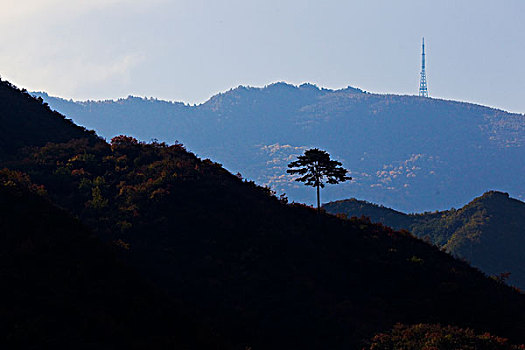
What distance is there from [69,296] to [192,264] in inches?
567

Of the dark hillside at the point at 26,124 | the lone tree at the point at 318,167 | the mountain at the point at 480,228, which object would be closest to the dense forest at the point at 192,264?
the dark hillside at the point at 26,124

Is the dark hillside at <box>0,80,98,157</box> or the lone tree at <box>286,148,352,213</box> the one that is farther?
the lone tree at <box>286,148,352,213</box>

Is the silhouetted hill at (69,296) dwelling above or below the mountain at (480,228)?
below

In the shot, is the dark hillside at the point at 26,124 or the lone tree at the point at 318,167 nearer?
the dark hillside at the point at 26,124

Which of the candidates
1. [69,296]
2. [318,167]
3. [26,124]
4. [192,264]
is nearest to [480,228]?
[318,167]

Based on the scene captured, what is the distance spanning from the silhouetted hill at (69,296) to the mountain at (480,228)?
275 ft

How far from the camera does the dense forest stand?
1966cm

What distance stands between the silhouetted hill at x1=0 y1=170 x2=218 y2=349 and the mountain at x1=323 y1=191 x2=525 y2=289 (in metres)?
83.8

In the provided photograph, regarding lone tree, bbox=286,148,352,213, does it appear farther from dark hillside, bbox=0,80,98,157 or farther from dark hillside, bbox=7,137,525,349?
dark hillside, bbox=0,80,98,157

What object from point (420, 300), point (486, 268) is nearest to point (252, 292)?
point (420, 300)

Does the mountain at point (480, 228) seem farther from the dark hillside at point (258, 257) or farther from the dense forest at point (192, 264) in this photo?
the dense forest at point (192, 264)

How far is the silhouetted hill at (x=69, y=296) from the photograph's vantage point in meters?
17.2

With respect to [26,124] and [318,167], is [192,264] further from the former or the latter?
[26,124]

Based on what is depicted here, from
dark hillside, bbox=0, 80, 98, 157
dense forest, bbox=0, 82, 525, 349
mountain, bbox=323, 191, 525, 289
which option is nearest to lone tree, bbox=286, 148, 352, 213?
dense forest, bbox=0, 82, 525, 349
